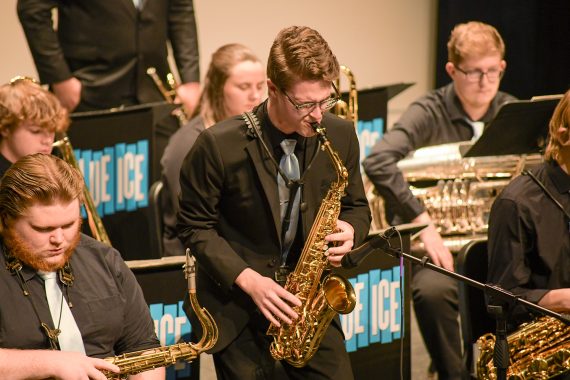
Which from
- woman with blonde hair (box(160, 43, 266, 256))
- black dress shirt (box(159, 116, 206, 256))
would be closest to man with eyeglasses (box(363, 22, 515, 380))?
woman with blonde hair (box(160, 43, 266, 256))

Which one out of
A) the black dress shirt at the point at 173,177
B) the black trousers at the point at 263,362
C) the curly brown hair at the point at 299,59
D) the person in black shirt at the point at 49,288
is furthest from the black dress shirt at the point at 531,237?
the black dress shirt at the point at 173,177

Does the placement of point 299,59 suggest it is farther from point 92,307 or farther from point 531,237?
point 531,237

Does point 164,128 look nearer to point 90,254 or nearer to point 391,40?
point 90,254

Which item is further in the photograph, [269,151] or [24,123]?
[24,123]

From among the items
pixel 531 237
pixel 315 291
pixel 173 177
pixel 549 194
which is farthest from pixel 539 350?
pixel 173 177

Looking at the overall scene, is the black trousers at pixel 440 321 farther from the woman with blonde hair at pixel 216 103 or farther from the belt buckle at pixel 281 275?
the belt buckle at pixel 281 275

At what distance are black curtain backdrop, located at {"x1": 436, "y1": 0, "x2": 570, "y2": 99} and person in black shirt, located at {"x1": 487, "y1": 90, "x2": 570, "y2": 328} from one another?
4604mm

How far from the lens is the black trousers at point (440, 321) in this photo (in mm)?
5141

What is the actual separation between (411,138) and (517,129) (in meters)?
0.70

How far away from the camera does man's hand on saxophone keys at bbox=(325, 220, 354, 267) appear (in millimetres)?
3607

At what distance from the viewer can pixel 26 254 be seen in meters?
3.19

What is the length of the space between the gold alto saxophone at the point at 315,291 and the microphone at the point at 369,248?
296 mm

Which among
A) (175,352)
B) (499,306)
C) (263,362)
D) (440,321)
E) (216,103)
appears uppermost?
(216,103)

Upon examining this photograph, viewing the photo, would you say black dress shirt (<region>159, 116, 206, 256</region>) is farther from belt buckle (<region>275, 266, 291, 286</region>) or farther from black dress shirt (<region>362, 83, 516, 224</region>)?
belt buckle (<region>275, 266, 291, 286</region>)
